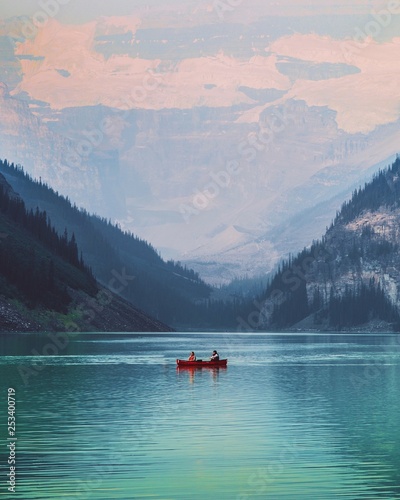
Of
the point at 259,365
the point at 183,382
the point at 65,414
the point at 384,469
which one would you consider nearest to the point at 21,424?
the point at 65,414

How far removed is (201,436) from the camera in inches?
3164

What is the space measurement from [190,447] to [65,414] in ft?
68.6

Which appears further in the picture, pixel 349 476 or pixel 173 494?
pixel 349 476

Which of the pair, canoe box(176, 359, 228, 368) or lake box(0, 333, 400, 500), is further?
canoe box(176, 359, 228, 368)

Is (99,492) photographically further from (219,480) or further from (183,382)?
(183,382)

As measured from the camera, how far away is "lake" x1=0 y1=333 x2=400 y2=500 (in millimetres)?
61375

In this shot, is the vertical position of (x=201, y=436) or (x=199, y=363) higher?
(x=199, y=363)

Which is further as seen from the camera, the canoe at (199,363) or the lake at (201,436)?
the canoe at (199,363)

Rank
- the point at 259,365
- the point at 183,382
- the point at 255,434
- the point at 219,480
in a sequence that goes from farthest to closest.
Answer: the point at 259,365 → the point at 183,382 → the point at 255,434 → the point at 219,480

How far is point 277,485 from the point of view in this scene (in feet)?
203

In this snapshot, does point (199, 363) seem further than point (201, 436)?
Yes

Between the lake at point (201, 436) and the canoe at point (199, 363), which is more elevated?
the canoe at point (199, 363)

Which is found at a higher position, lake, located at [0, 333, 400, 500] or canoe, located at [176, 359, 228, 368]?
canoe, located at [176, 359, 228, 368]

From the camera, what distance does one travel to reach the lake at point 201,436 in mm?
61375
